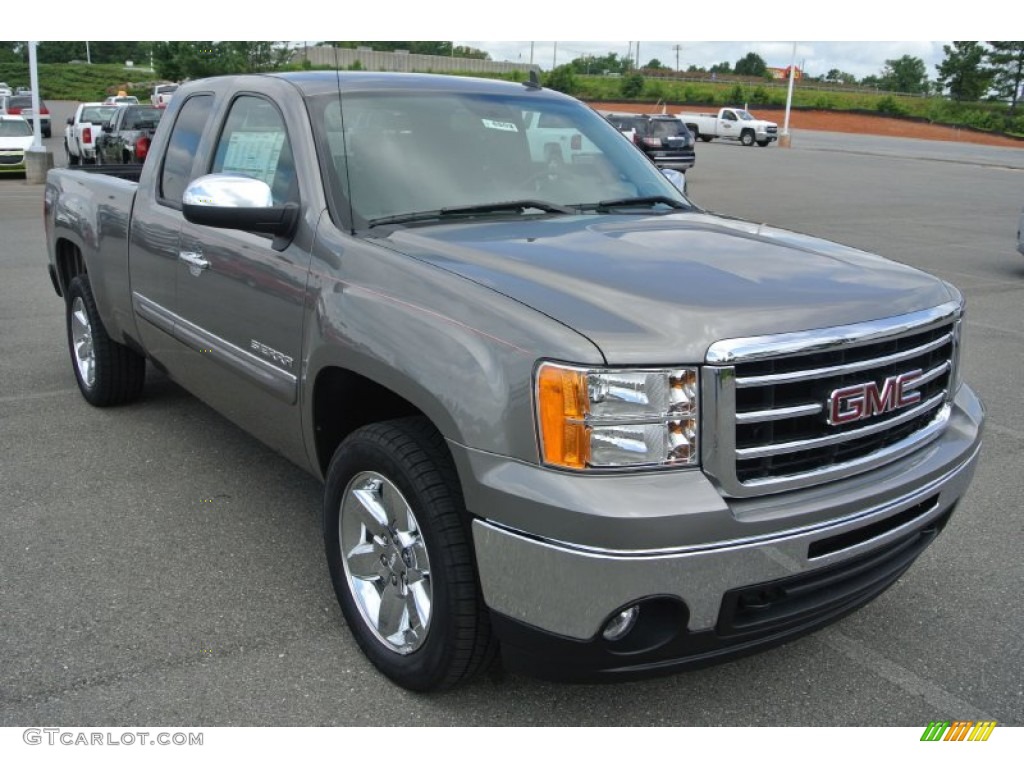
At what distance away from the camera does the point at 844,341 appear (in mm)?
2582

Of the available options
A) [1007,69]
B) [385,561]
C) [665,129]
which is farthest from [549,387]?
[1007,69]

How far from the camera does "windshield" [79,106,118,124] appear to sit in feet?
80.5

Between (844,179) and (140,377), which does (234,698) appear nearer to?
(140,377)

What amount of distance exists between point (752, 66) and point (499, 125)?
120 metres

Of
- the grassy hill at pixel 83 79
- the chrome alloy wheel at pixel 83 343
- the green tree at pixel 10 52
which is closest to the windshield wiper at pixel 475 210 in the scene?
the chrome alloy wheel at pixel 83 343

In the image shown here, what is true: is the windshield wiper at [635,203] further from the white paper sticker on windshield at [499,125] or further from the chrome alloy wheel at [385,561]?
the chrome alloy wheel at [385,561]

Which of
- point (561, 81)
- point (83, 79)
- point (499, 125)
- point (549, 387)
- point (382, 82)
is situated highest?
point (561, 81)

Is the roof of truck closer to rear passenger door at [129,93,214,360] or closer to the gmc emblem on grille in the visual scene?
rear passenger door at [129,93,214,360]

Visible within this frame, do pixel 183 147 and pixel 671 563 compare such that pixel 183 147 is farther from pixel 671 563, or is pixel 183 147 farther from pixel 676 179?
pixel 671 563

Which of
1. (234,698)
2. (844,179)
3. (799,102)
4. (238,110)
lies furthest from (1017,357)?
(799,102)

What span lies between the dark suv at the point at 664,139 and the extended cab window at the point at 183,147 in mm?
23079

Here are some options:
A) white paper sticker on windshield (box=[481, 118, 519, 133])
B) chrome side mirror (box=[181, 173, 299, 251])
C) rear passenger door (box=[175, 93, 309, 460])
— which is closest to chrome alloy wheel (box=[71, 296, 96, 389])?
rear passenger door (box=[175, 93, 309, 460])

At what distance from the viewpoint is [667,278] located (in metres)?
2.80

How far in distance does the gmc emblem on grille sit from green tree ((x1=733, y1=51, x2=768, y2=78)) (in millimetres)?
117081
